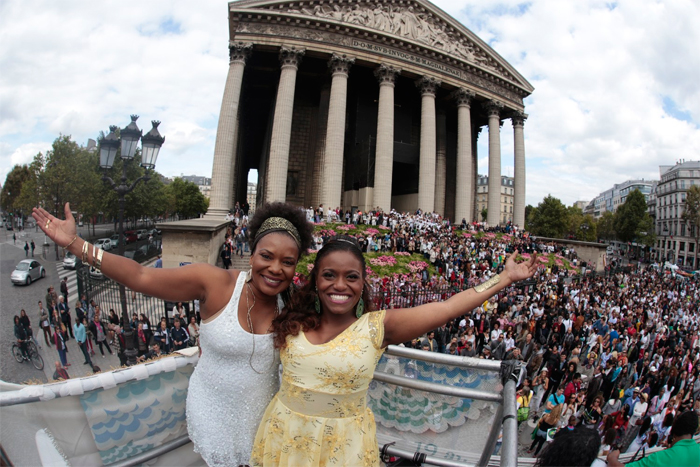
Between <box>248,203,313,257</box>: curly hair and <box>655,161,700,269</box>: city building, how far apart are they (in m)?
74.8

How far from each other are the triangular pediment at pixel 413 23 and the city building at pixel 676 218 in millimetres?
50646

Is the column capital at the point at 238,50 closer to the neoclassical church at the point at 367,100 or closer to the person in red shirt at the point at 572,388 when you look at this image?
the neoclassical church at the point at 367,100

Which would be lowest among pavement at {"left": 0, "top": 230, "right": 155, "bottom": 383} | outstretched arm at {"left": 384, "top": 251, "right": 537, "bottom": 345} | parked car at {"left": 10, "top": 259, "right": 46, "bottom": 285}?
pavement at {"left": 0, "top": 230, "right": 155, "bottom": 383}

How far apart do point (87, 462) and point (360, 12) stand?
2835cm

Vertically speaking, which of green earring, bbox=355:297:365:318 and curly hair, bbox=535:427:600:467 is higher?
green earring, bbox=355:297:365:318

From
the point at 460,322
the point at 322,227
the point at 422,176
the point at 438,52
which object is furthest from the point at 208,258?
the point at 438,52

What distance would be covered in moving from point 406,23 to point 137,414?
1165 inches

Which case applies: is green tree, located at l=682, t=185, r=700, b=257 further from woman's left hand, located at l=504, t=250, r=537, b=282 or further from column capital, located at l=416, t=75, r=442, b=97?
woman's left hand, located at l=504, t=250, r=537, b=282

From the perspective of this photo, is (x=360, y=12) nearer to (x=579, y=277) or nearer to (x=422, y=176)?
(x=422, y=176)

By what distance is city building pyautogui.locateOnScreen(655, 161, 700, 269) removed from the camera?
59.8 metres

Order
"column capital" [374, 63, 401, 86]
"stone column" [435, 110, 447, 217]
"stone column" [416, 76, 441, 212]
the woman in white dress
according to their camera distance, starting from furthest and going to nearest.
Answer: "stone column" [435, 110, 447, 217]
"stone column" [416, 76, 441, 212]
"column capital" [374, 63, 401, 86]
the woman in white dress

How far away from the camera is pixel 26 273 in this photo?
1844 cm

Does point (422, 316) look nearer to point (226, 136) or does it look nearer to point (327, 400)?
point (327, 400)

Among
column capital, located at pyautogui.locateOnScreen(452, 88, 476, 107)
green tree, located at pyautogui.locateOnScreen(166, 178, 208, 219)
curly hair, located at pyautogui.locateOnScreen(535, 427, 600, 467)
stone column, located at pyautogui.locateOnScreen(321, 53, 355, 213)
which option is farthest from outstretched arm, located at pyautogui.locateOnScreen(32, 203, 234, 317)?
green tree, located at pyautogui.locateOnScreen(166, 178, 208, 219)
